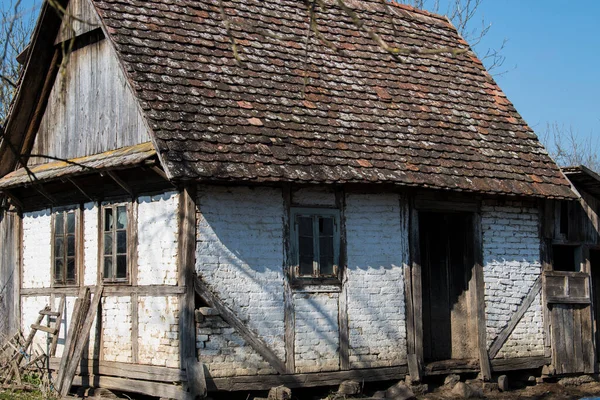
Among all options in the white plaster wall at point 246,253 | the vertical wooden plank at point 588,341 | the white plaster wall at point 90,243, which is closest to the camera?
the white plaster wall at point 246,253

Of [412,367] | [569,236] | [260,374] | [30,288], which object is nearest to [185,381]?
[260,374]

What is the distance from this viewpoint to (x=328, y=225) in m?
12.4

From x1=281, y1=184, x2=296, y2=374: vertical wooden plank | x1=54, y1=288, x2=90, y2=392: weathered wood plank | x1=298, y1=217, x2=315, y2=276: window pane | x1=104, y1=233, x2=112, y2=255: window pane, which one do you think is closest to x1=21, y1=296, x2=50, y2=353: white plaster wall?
x1=54, y1=288, x2=90, y2=392: weathered wood plank

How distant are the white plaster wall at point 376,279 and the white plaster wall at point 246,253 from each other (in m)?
1.21

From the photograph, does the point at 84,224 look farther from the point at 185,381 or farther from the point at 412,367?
the point at 412,367

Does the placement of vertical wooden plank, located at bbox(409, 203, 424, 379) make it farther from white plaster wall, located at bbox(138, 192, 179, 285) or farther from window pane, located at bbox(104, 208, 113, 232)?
window pane, located at bbox(104, 208, 113, 232)

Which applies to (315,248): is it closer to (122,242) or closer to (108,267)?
(122,242)

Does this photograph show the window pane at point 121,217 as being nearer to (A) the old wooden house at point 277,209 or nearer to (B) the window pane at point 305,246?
(A) the old wooden house at point 277,209

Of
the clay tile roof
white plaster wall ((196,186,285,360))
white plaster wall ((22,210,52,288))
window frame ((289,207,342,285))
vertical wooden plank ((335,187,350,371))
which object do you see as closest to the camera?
white plaster wall ((196,186,285,360))

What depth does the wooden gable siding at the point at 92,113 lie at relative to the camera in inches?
493

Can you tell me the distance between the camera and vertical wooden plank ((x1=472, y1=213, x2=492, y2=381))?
1361 cm

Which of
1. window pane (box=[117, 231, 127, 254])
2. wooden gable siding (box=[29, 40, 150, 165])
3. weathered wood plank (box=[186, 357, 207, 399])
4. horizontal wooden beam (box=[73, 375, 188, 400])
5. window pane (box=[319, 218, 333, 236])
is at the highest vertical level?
wooden gable siding (box=[29, 40, 150, 165])

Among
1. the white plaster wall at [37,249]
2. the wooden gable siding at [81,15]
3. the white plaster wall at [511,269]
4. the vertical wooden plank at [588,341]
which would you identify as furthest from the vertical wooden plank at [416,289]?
the white plaster wall at [37,249]

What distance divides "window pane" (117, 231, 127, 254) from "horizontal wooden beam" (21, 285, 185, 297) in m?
0.50
